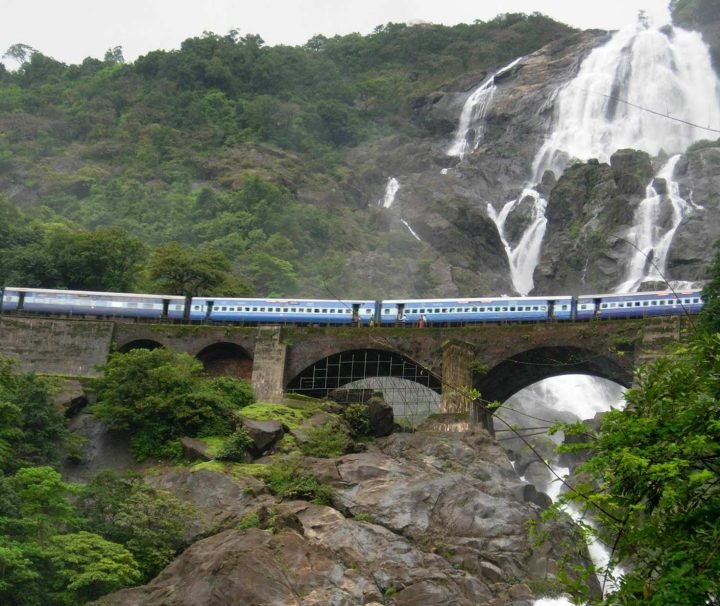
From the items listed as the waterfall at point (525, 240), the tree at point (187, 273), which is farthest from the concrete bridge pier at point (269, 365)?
the waterfall at point (525, 240)

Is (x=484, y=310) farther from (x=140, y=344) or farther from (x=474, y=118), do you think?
(x=474, y=118)

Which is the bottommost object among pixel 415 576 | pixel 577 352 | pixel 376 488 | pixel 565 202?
pixel 415 576

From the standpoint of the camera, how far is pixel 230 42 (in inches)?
5059

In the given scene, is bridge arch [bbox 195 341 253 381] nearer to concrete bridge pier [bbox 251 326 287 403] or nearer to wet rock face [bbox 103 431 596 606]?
concrete bridge pier [bbox 251 326 287 403]

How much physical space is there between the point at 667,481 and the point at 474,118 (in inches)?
4283

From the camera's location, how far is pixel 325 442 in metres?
44.2

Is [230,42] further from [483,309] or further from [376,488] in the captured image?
[376,488]

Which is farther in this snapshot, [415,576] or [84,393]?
[84,393]

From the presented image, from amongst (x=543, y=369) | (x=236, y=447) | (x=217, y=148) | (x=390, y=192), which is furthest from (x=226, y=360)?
(x=217, y=148)

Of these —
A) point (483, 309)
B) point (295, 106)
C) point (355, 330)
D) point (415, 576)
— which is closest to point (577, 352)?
point (483, 309)

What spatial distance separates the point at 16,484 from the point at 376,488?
42.2ft

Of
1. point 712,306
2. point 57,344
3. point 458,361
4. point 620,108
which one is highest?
point 620,108

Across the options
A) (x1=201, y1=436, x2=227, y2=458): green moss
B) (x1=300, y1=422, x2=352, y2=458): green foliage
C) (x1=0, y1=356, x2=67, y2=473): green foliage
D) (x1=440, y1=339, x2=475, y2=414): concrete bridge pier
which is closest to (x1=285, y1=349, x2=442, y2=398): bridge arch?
(x1=440, y1=339, x2=475, y2=414): concrete bridge pier

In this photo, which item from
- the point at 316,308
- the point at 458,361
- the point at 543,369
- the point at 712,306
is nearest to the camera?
the point at 712,306
